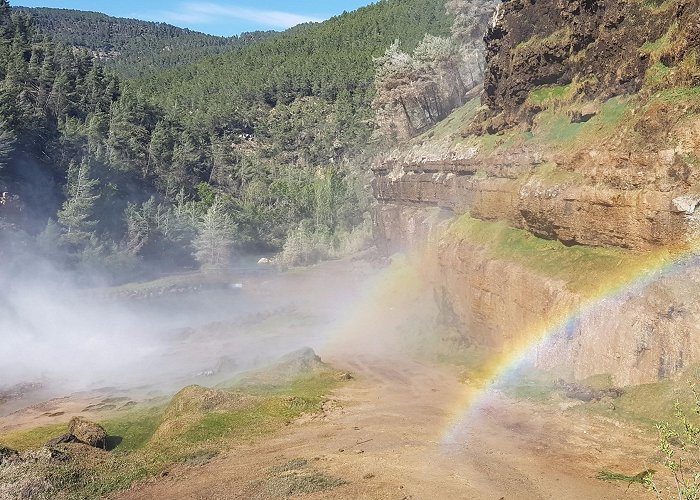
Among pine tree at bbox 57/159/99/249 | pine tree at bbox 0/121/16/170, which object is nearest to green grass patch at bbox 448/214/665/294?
pine tree at bbox 57/159/99/249

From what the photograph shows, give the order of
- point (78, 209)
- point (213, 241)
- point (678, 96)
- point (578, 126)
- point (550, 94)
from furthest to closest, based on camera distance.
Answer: point (213, 241) < point (78, 209) < point (550, 94) < point (578, 126) < point (678, 96)

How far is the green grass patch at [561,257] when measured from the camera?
1922cm

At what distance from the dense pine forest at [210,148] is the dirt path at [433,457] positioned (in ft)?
147

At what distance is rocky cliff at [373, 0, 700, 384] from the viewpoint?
1759 centimetres

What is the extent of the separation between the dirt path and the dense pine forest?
44862 millimetres

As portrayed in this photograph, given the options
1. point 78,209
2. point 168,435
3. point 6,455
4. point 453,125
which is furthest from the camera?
point 78,209

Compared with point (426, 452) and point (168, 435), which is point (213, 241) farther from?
point (426, 452)

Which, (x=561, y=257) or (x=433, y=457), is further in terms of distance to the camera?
(x=561, y=257)

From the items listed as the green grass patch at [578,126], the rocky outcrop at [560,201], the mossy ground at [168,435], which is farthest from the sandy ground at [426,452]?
the green grass patch at [578,126]

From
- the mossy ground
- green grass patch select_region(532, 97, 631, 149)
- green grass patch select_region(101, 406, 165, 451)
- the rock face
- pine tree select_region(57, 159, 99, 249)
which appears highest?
the rock face

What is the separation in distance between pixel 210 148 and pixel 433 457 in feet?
354

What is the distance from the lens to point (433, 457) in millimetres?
15602

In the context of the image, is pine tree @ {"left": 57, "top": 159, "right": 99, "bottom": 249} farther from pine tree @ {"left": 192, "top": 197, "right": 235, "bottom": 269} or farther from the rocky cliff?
the rocky cliff

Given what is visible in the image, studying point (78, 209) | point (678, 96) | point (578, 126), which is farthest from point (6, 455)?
point (78, 209)
